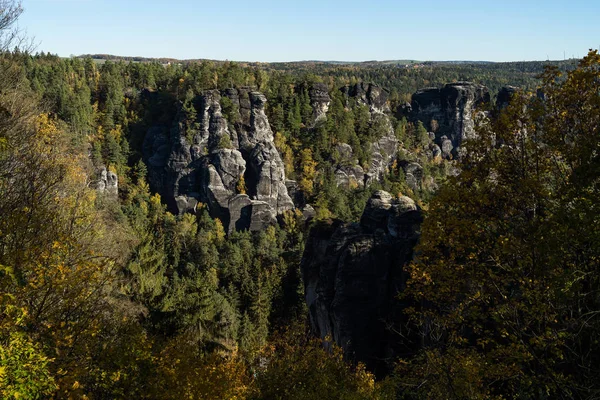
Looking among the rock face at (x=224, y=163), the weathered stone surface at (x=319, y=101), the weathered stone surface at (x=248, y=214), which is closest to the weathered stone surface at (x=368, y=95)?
the weathered stone surface at (x=319, y=101)

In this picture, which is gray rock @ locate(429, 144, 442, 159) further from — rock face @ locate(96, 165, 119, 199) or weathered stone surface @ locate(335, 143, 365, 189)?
rock face @ locate(96, 165, 119, 199)

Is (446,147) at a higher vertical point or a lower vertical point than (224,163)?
lower

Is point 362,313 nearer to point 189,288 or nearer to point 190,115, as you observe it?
point 189,288

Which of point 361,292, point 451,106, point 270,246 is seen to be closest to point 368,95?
point 451,106

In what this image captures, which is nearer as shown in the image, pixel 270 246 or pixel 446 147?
pixel 270 246

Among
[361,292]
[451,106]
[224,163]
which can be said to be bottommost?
[224,163]

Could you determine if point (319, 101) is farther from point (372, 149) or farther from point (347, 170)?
point (347, 170)

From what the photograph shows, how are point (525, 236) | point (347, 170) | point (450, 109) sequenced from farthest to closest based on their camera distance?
point (450, 109), point (347, 170), point (525, 236)
